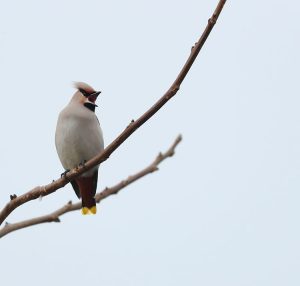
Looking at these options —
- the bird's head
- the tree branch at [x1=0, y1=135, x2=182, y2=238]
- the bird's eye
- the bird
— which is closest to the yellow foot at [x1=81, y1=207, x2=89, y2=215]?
the bird

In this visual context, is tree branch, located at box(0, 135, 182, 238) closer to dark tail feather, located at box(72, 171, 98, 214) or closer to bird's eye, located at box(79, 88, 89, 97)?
dark tail feather, located at box(72, 171, 98, 214)

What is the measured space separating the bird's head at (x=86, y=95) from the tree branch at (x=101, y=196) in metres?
3.05

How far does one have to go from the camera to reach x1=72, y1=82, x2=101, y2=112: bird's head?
5.78 meters

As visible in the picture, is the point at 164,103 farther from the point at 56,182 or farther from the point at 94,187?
the point at 94,187

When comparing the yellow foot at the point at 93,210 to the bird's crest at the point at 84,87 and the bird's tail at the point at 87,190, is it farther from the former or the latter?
the bird's crest at the point at 84,87

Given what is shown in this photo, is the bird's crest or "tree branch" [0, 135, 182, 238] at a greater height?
the bird's crest

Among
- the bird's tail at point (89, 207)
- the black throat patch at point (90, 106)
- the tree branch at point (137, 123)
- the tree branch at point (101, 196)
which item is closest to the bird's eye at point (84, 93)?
the black throat patch at point (90, 106)

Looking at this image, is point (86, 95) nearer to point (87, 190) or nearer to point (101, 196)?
point (87, 190)

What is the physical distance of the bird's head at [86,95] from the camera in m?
5.78

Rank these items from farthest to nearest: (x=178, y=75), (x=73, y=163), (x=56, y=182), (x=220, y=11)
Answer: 1. (x=73, y=163)
2. (x=56, y=182)
3. (x=178, y=75)
4. (x=220, y=11)

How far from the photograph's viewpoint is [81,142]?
5.43 metres

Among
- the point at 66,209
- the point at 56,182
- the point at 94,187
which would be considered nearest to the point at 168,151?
the point at 66,209

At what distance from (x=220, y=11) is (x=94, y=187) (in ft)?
10.8

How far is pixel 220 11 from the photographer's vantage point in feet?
7.99
